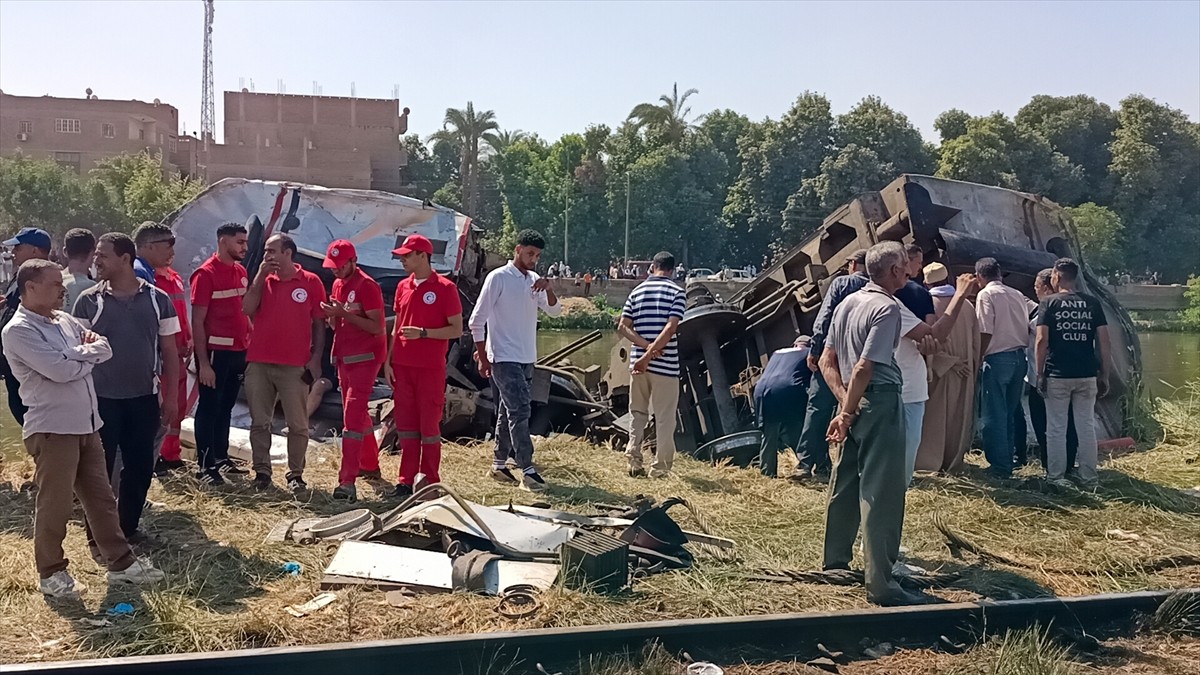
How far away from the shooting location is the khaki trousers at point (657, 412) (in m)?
8.03

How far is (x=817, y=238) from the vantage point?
10898mm

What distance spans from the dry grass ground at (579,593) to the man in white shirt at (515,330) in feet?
1.54

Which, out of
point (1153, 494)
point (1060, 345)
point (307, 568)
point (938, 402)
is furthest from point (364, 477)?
point (1153, 494)

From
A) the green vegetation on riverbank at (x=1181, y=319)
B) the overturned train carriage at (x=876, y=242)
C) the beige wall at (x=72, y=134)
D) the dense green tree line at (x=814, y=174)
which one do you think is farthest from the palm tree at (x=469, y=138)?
the overturned train carriage at (x=876, y=242)

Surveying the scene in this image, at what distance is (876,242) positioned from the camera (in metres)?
9.88

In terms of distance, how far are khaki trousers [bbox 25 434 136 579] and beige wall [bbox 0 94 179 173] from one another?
2392 inches

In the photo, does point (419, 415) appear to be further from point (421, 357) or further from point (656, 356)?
point (656, 356)

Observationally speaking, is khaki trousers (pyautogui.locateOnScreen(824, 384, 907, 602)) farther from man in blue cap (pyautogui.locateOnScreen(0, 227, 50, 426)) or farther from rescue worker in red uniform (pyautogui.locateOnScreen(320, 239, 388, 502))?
man in blue cap (pyautogui.locateOnScreen(0, 227, 50, 426))

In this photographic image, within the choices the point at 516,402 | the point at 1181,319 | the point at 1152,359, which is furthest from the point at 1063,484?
the point at 1181,319

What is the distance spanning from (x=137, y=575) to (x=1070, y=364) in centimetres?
661

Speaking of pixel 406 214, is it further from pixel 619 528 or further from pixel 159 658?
pixel 159 658

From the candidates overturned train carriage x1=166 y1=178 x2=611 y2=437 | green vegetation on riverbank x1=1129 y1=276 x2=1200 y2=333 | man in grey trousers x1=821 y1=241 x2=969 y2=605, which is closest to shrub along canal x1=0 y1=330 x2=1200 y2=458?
green vegetation on riverbank x1=1129 y1=276 x2=1200 y2=333

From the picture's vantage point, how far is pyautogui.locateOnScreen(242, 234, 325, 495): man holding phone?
670cm

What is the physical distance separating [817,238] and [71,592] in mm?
8315
